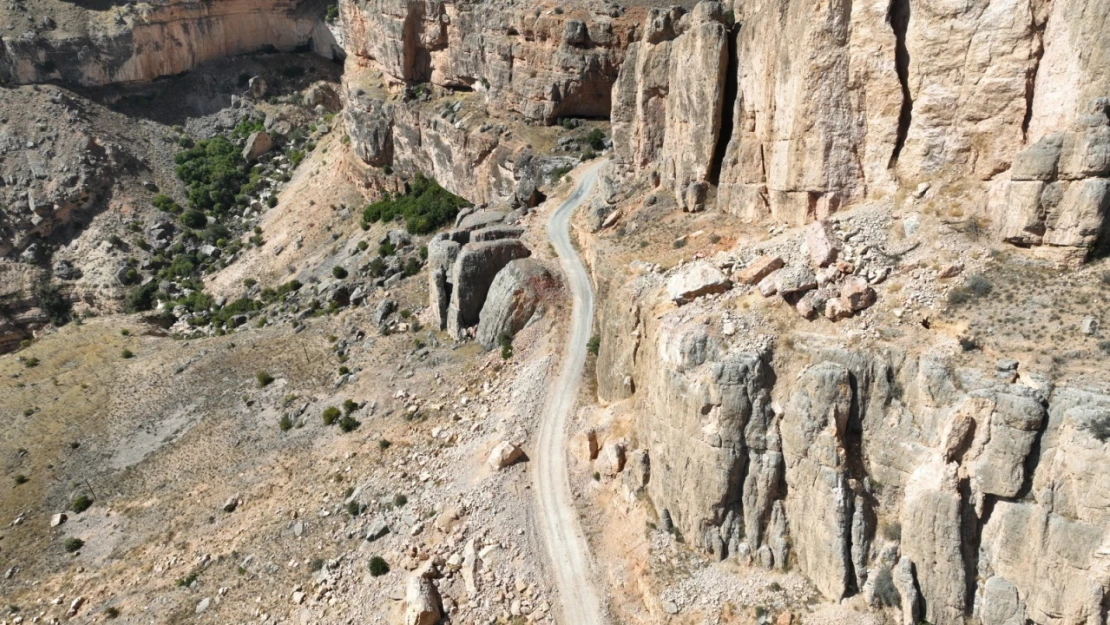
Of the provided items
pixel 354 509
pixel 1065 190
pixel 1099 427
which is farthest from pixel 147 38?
pixel 1099 427

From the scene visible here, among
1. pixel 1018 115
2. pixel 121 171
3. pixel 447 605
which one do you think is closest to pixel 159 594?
pixel 447 605

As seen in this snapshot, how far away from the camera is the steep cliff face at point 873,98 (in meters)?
24.0

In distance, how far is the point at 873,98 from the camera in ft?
93.1

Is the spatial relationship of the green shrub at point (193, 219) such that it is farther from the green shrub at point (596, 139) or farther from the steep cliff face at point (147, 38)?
the green shrub at point (596, 139)

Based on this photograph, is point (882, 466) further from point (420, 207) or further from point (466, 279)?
point (420, 207)

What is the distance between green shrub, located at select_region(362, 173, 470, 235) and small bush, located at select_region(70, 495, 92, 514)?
2811cm

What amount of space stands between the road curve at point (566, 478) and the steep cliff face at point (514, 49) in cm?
1728

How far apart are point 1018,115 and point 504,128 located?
41380 millimetres

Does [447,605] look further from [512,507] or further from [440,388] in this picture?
[440,388]

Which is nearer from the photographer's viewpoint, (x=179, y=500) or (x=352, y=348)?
(x=179, y=500)

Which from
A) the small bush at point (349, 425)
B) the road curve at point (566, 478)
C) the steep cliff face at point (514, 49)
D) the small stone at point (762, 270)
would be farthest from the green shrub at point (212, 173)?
the small stone at point (762, 270)

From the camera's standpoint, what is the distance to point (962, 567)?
22.0 meters

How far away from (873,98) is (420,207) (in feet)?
135

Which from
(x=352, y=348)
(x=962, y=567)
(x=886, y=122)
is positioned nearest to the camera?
(x=962, y=567)
